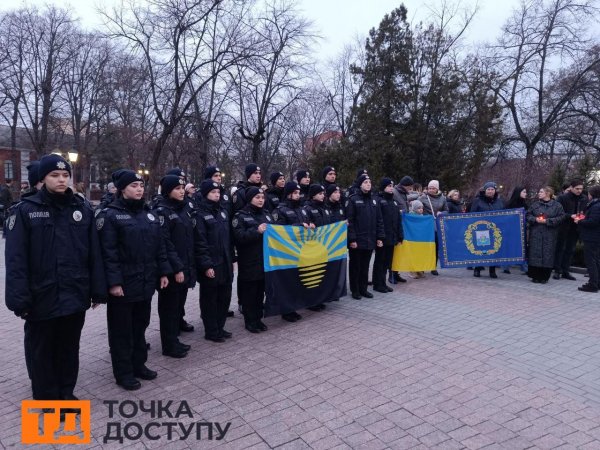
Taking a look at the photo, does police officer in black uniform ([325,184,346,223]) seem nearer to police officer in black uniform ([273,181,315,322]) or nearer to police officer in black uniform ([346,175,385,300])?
police officer in black uniform ([346,175,385,300])

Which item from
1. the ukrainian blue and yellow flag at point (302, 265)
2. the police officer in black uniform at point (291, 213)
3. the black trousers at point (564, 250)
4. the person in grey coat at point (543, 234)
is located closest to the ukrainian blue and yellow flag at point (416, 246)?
the person in grey coat at point (543, 234)

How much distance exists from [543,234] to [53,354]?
8548 mm

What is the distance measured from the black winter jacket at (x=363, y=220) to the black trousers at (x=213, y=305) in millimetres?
2550

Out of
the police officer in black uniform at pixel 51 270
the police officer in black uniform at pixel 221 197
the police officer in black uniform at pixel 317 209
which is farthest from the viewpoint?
the police officer in black uniform at pixel 317 209

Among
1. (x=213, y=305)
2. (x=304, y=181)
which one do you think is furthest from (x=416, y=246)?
(x=213, y=305)

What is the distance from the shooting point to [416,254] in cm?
922

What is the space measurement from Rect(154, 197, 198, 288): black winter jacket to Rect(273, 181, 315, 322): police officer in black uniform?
60.3 inches

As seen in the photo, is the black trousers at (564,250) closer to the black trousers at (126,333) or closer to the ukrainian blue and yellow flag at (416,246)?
the ukrainian blue and yellow flag at (416,246)

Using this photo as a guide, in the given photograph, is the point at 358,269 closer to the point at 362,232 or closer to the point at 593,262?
the point at 362,232

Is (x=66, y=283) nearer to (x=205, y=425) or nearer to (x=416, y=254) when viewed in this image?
(x=205, y=425)

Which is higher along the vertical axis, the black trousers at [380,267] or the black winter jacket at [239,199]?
the black winter jacket at [239,199]

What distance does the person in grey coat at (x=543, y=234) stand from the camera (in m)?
8.81

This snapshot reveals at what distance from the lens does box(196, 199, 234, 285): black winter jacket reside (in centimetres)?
543

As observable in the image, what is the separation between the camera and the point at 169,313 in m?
5.26
